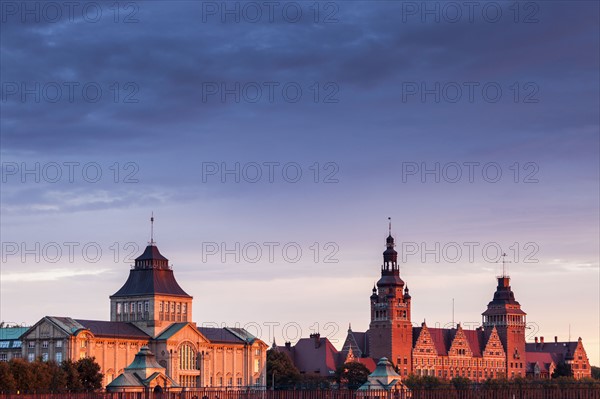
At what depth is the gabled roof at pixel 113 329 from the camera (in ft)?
590

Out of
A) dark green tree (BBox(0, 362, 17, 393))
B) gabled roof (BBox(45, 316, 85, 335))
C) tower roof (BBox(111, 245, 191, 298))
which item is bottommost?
dark green tree (BBox(0, 362, 17, 393))

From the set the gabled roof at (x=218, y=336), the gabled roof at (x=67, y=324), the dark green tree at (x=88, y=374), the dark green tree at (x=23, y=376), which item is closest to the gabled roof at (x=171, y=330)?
the gabled roof at (x=218, y=336)

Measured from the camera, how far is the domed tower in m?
189

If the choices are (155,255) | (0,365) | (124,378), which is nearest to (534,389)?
(124,378)

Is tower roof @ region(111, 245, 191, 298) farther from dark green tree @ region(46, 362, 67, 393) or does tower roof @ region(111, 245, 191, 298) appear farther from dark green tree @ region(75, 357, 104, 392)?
dark green tree @ region(46, 362, 67, 393)

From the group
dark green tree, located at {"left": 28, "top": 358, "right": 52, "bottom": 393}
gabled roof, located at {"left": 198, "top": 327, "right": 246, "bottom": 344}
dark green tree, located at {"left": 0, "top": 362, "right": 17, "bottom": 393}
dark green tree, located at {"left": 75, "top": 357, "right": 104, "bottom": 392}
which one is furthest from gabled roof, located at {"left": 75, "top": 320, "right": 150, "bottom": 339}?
dark green tree, located at {"left": 0, "top": 362, "right": 17, "bottom": 393}

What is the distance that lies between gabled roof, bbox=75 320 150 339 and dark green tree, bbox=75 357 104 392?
16.0m

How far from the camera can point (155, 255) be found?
639ft

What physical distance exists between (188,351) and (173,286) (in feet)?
38.3

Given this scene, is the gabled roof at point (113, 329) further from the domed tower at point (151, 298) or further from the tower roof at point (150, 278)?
the tower roof at point (150, 278)

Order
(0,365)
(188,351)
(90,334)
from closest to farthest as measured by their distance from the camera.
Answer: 1. (0,365)
2. (90,334)
3. (188,351)

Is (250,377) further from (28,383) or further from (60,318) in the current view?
(28,383)

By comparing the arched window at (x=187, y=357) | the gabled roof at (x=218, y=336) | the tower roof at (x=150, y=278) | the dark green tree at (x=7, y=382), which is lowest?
the dark green tree at (x=7, y=382)

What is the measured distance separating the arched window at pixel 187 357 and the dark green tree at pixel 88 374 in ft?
82.1
